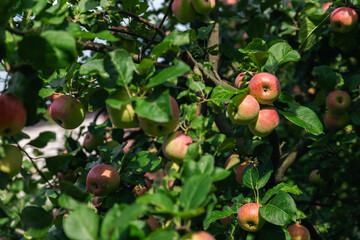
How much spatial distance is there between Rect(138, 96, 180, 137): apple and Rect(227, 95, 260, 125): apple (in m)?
0.32

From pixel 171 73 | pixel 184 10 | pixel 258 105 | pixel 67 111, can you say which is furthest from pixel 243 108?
pixel 184 10

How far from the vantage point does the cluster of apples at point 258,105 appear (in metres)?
1.28

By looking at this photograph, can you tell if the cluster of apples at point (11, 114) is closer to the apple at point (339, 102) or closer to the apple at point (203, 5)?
the apple at point (203, 5)

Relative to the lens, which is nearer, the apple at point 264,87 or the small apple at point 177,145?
the small apple at point 177,145

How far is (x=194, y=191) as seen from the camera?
0.77 meters

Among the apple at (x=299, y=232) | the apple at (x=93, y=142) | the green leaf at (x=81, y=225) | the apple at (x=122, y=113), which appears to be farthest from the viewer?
the apple at (x=93, y=142)

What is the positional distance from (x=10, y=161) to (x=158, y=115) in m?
0.52

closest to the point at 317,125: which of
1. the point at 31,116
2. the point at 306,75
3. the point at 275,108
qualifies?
the point at 275,108

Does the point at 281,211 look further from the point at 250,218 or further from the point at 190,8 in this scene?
the point at 190,8

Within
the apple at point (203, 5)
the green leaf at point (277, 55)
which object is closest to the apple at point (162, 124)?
the green leaf at point (277, 55)

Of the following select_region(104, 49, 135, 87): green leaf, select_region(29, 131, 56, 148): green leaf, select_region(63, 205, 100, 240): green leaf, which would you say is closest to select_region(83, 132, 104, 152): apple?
select_region(29, 131, 56, 148): green leaf

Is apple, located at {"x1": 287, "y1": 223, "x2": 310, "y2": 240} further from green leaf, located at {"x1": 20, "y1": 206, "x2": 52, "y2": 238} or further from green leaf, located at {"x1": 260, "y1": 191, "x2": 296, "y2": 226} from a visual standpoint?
green leaf, located at {"x1": 20, "y1": 206, "x2": 52, "y2": 238}

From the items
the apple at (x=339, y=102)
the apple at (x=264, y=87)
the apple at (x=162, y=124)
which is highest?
the apple at (x=162, y=124)

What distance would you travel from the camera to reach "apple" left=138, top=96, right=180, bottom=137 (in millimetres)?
984
